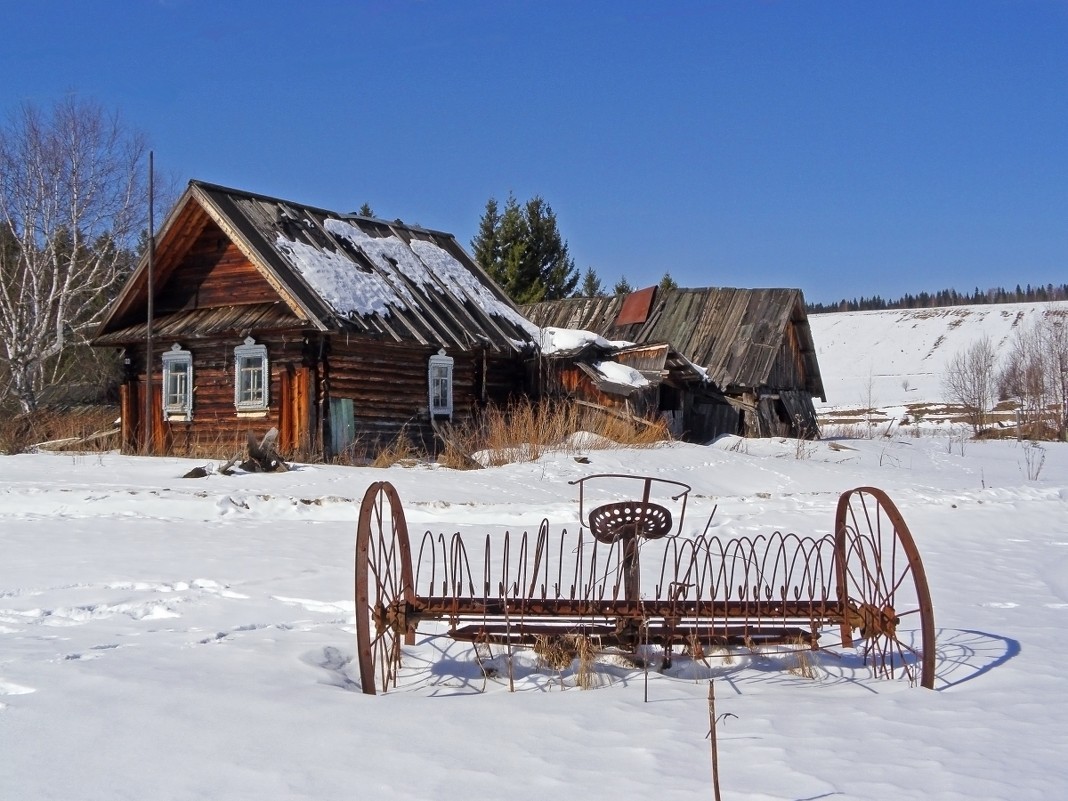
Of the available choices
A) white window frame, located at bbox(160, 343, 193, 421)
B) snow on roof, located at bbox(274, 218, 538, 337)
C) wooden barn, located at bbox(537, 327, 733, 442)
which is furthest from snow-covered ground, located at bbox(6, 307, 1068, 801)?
wooden barn, located at bbox(537, 327, 733, 442)

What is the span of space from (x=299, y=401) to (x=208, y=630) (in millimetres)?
12297

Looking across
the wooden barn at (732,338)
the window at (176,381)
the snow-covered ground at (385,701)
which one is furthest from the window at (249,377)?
the wooden barn at (732,338)

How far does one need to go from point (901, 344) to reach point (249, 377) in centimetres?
7820

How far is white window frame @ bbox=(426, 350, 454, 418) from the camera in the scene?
20.7 meters

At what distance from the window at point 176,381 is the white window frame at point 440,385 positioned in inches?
193

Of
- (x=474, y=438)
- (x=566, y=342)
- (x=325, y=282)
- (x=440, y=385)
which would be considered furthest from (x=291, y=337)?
(x=566, y=342)

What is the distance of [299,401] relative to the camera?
18656 millimetres

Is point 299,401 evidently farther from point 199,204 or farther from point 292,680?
point 292,680

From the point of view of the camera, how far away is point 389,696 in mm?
5520

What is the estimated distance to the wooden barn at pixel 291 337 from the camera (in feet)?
61.1

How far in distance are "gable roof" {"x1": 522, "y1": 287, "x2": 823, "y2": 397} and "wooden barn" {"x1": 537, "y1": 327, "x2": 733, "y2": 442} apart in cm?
366

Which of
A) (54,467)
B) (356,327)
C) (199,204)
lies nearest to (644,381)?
(356,327)

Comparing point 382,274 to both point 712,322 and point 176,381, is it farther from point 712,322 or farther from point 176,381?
point 712,322

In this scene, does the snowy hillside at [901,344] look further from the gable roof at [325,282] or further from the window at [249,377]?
the window at [249,377]
